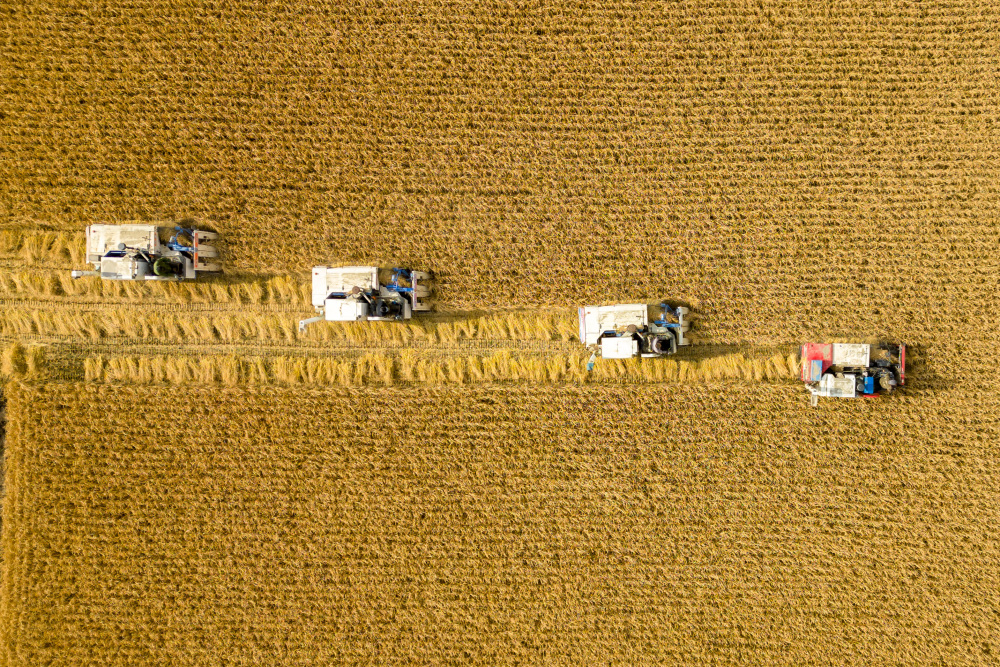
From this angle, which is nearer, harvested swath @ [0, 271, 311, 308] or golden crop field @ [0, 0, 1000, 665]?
golden crop field @ [0, 0, 1000, 665]

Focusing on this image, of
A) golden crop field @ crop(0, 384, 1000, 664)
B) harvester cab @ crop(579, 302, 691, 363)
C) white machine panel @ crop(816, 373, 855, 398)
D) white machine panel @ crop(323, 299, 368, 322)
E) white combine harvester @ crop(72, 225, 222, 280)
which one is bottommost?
golden crop field @ crop(0, 384, 1000, 664)

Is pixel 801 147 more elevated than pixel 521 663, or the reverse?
pixel 801 147

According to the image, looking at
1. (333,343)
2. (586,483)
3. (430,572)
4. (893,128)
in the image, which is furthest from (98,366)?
(893,128)

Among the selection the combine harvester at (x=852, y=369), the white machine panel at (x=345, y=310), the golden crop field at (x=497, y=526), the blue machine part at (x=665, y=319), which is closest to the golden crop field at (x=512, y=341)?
the golden crop field at (x=497, y=526)

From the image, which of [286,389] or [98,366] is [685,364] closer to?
[286,389]

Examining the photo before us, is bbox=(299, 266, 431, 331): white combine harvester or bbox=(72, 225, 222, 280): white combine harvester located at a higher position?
bbox=(72, 225, 222, 280): white combine harvester

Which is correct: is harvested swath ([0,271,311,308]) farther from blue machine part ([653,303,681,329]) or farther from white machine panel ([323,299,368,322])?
blue machine part ([653,303,681,329])

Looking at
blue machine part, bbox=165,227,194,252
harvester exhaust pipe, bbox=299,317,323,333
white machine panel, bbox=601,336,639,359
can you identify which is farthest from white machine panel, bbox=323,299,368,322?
white machine panel, bbox=601,336,639,359

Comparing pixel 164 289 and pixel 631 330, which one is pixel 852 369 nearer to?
pixel 631 330
